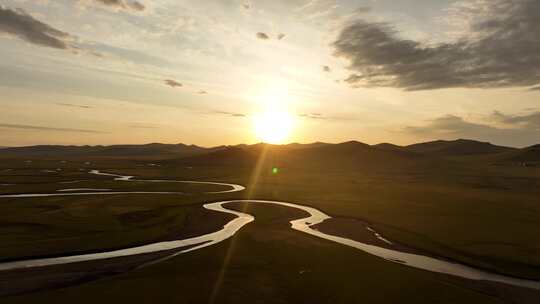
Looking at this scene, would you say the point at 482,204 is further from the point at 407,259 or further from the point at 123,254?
the point at 123,254

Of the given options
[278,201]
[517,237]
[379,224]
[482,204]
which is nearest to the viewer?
[517,237]

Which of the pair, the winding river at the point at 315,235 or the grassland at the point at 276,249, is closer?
the grassland at the point at 276,249

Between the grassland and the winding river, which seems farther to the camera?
the winding river

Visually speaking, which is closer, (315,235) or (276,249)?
(276,249)

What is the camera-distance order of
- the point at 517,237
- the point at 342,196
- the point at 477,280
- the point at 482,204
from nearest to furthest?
the point at 477,280 < the point at 517,237 < the point at 482,204 < the point at 342,196

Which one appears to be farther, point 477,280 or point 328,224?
point 328,224

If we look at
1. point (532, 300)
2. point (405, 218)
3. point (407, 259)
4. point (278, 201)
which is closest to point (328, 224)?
point (405, 218)

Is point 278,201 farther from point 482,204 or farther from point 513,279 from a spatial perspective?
point 513,279

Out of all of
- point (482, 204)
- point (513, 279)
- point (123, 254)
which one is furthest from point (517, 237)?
point (123, 254)

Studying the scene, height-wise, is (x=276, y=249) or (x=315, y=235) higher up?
(x=315, y=235)
